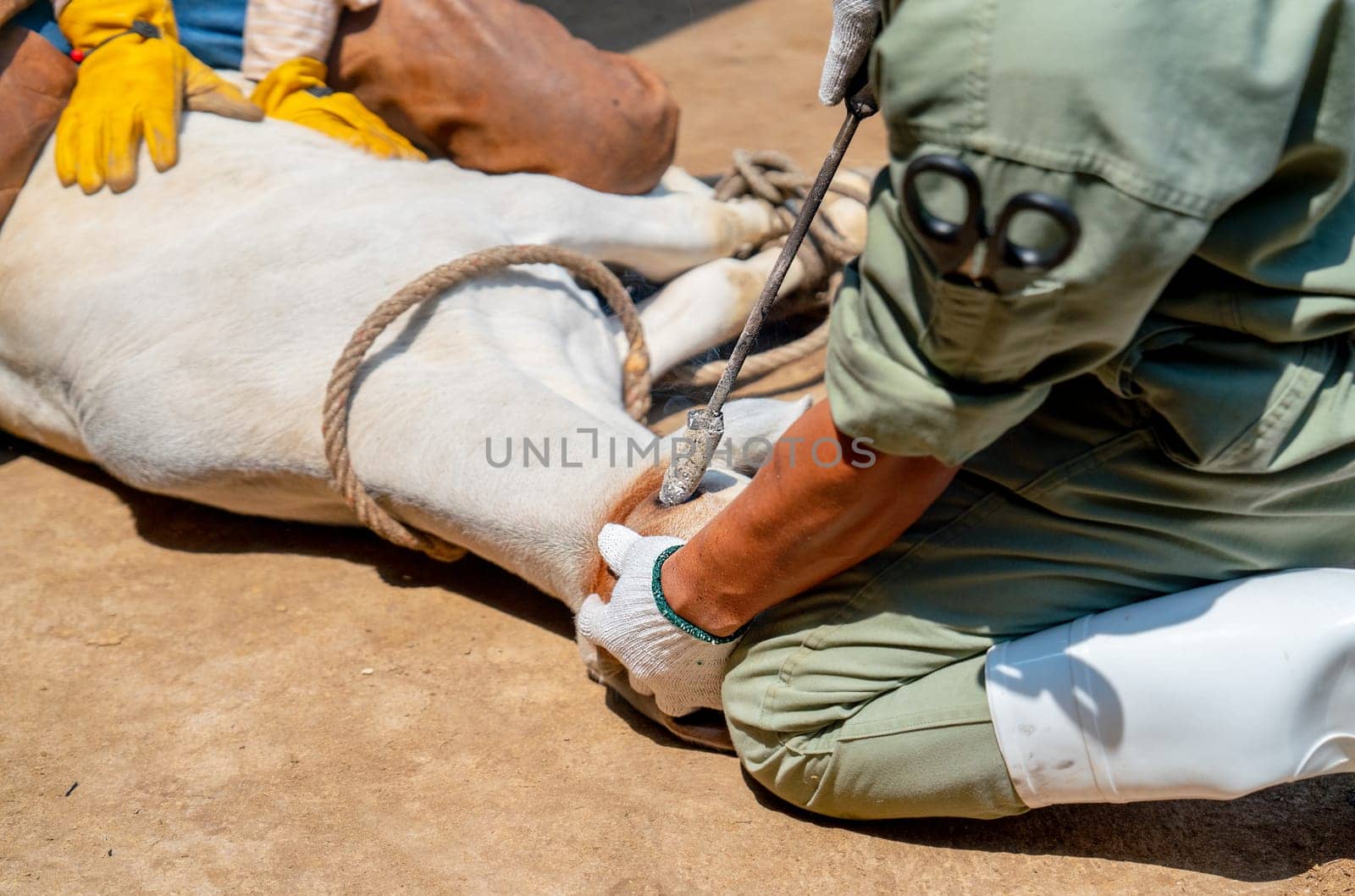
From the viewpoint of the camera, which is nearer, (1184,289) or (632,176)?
(1184,289)

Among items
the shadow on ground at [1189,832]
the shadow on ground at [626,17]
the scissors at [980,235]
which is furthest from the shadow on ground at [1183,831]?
the shadow on ground at [626,17]

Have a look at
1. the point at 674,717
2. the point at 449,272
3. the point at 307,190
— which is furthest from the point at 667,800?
the point at 307,190

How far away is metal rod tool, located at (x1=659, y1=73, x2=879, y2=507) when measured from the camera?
1319mm

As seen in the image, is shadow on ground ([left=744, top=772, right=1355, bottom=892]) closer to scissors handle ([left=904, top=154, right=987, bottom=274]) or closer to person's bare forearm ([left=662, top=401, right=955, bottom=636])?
person's bare forearm ([left=662, top=401, right=955, bottom=636])

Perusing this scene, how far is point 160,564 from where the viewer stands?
76.7 inches

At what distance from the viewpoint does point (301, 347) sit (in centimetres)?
186

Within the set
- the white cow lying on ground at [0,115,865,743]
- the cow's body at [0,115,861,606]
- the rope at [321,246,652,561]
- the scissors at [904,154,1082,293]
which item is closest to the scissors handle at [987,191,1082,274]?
the scissors at [904,154,1082,293]

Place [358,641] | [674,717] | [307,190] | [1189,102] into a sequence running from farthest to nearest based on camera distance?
[307,190], [358,641], [674,717], [1189,102]

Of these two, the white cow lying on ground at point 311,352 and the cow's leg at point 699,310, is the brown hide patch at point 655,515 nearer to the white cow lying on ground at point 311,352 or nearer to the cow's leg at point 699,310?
the white cow lying on ground at point 311,352

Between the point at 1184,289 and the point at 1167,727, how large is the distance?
0.42 metres

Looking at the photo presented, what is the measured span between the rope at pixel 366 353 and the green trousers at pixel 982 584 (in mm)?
593

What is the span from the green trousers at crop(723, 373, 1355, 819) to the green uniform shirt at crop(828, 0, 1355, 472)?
124 mm

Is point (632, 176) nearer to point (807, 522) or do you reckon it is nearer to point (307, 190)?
point (307, 190)

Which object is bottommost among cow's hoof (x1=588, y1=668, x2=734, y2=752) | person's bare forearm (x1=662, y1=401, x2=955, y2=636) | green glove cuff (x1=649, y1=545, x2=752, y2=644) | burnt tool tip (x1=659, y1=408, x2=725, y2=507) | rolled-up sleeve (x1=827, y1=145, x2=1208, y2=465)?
cow's hoof (x1=588, y1=668, x2=734, y2=752)
